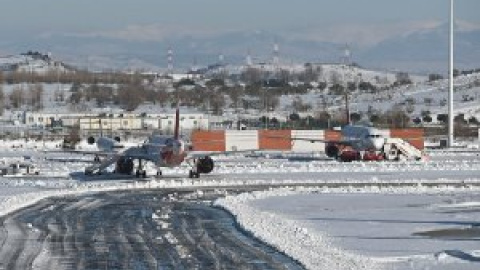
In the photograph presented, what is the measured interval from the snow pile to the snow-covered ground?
0.07ft

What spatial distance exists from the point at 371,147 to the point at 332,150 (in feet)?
14.6

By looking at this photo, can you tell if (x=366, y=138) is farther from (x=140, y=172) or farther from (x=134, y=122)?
(x=134, y=122)

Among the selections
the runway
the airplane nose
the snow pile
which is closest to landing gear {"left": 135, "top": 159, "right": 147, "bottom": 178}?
the runway

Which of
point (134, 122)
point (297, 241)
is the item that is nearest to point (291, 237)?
point (297, 241)

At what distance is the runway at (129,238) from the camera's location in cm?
2302

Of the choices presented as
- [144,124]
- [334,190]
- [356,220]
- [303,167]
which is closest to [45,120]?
[144,124]

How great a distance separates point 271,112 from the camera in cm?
18925

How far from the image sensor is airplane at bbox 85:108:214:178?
187ft

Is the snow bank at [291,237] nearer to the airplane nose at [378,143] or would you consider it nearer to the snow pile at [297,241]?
the snow pile at [297,241]

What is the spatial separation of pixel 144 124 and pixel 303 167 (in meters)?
94.1

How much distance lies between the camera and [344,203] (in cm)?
3938

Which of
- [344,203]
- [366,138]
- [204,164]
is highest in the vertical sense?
[366,138]

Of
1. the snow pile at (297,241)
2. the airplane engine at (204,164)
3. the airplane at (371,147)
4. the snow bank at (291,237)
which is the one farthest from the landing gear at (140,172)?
the airplane at (371,147)

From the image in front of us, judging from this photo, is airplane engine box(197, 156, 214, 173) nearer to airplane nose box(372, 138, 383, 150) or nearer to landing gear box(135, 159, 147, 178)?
landing gear box(135, 159, 147, 178)
